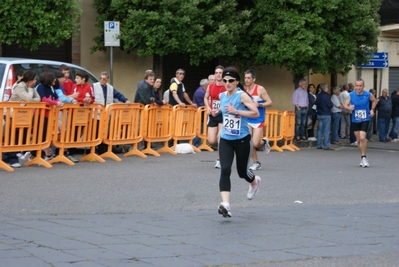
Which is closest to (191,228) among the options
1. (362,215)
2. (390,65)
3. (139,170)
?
(362,215)

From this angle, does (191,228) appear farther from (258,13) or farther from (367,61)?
(367,61)

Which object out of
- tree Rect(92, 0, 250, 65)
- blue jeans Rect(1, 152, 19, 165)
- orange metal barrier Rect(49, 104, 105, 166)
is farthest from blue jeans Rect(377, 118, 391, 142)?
blue jeans Rect(1, 152, 19, 165)

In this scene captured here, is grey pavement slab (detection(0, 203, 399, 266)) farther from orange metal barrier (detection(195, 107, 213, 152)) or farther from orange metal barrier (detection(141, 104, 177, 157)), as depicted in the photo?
orange metal barrier (detection(195, 107, 213, 152))

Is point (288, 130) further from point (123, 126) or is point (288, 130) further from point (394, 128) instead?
point (394, 128)

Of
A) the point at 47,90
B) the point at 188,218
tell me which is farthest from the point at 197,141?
the point at 188,218

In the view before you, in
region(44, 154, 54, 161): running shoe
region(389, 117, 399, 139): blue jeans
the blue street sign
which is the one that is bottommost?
region(389, 117, 399, 139): blue jeans

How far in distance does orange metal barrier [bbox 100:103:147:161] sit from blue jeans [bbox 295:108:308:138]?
7.73m

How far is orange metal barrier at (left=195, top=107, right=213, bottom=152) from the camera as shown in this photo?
71.9ft

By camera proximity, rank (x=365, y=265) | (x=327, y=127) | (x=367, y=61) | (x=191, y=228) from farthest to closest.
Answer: (x=367, y=61)
(x=327, y=127)
(x=191, y=228)
(x=365, y=265)

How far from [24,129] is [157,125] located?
5094 millimetres

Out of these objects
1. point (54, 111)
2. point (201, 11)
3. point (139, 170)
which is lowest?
point (139, 170)

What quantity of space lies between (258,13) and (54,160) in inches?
520

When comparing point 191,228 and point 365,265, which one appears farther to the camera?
point 191,228

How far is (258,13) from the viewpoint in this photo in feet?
93.8
